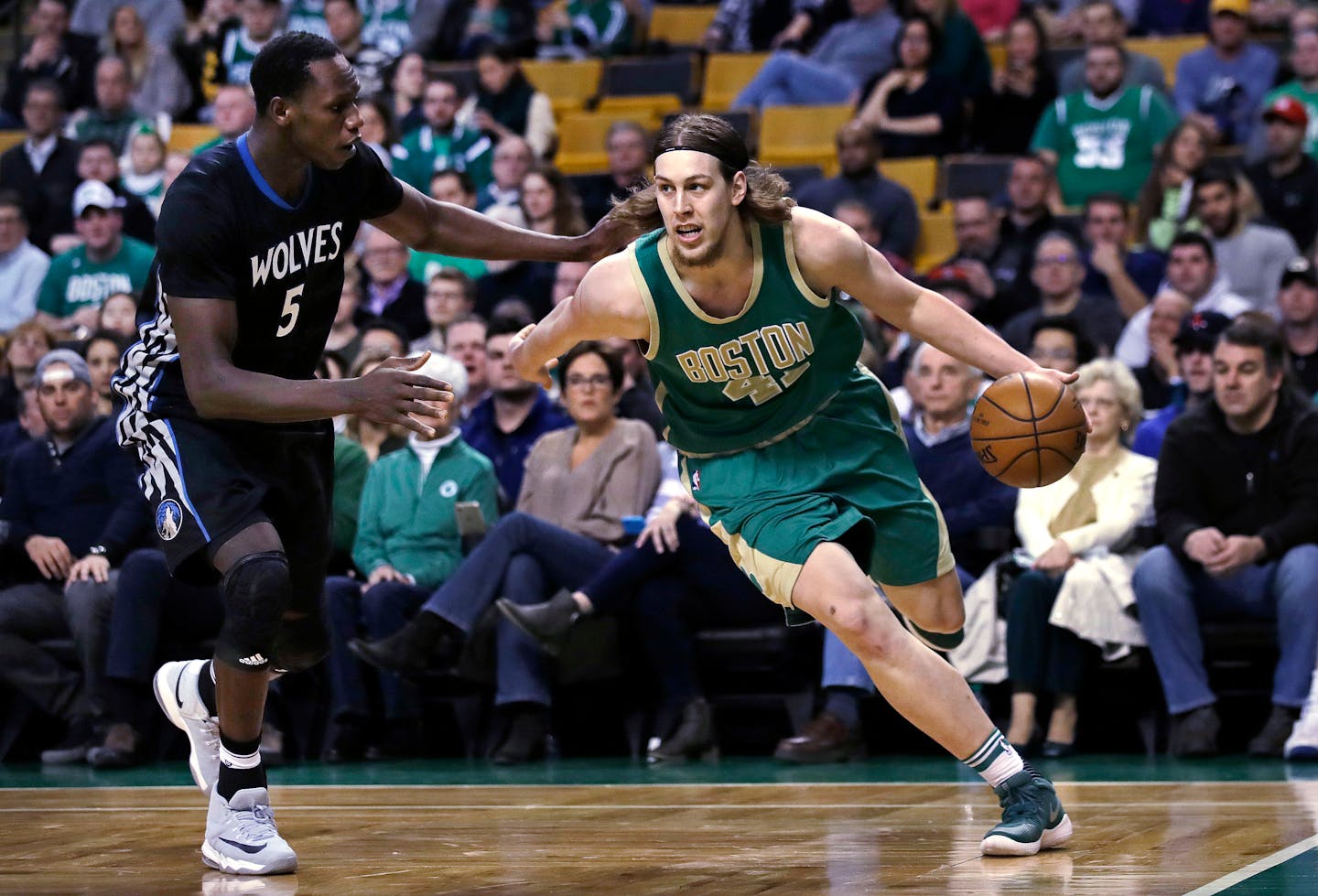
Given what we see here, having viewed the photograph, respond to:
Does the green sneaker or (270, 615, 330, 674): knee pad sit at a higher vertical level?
(270, 615, 330, 674): knee pad

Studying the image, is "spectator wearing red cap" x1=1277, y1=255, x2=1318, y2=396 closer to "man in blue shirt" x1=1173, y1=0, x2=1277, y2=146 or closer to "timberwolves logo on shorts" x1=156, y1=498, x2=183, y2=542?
"man in blue shirt" x1=1173, y1=0, x2=1277, y2=146

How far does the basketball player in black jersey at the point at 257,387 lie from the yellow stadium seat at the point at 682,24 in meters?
9.14

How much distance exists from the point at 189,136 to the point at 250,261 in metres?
9.45

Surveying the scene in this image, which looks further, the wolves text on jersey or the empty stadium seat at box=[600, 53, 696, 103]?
the empty stadium seat at box=[600, 53, 696, 103]

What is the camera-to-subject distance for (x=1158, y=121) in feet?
35.7

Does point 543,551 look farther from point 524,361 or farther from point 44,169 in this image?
point 44,169

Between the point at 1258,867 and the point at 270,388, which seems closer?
the point at 1258,867

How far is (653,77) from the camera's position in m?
13.2

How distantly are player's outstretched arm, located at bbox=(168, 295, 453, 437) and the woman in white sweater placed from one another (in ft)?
11.9

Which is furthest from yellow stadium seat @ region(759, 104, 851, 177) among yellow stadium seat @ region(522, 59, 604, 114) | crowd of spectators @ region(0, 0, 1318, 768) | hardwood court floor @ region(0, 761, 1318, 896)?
hardwood court floor @ region(0, 761, 1318, 896)

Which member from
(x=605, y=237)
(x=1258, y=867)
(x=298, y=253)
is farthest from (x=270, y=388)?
(x=1258, y=867)

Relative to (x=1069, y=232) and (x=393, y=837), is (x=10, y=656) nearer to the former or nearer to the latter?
(x=393, y=837)

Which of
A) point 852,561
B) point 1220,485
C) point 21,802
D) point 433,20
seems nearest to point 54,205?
point 433,20

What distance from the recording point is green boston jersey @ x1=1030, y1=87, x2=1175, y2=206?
1089 cm
